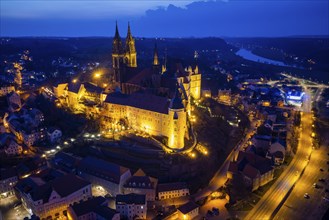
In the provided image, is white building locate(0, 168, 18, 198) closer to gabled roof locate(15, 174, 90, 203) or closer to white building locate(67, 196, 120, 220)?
gabled roof locate(15, 174, 90, 203)

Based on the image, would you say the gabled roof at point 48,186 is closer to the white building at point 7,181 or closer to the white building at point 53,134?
the white building at point 7,181

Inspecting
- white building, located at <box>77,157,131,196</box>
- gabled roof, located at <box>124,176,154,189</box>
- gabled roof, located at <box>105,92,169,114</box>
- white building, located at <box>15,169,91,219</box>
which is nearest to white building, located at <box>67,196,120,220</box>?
white building, located at <box>15,169,91,219</box>

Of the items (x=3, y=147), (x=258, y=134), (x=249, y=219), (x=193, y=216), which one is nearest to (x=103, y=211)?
(x=193, y=216)

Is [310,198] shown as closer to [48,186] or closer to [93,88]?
[48,186]

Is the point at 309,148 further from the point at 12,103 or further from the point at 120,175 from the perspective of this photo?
the point at 12,103

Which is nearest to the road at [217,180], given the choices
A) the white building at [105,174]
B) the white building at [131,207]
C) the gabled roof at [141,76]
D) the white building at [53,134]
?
the white building at [131,207]

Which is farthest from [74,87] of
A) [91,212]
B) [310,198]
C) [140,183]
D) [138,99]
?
[310,198]
